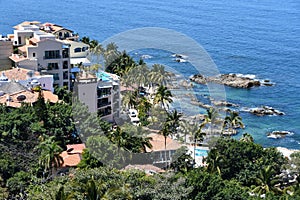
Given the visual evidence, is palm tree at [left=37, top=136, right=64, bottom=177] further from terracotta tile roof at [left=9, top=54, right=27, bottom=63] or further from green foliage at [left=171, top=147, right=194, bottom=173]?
terracotta tile roof at [left=9, top=54, right=27, bottom=63]

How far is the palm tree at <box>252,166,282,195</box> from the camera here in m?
26.6

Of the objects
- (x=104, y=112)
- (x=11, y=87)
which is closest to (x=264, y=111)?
(x=104, y=112)

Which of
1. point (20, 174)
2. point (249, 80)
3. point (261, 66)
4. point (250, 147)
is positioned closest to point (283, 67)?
point (261, 66)

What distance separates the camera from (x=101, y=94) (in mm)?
35250

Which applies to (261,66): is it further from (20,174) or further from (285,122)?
(20,174)

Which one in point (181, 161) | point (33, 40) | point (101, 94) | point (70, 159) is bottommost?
point (181, 161)

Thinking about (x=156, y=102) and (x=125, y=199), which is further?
(x=156, y=102)

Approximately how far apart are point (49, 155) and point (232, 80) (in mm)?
38951

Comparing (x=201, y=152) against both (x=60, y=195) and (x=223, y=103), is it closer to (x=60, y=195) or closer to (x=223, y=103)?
(x=60, y=195)

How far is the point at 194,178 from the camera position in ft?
75.7

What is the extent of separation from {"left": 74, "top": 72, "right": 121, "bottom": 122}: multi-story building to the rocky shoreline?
22198mm

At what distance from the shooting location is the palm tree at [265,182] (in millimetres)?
26555

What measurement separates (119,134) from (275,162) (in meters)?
10.5

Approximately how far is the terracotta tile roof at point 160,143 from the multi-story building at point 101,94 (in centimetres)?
517
